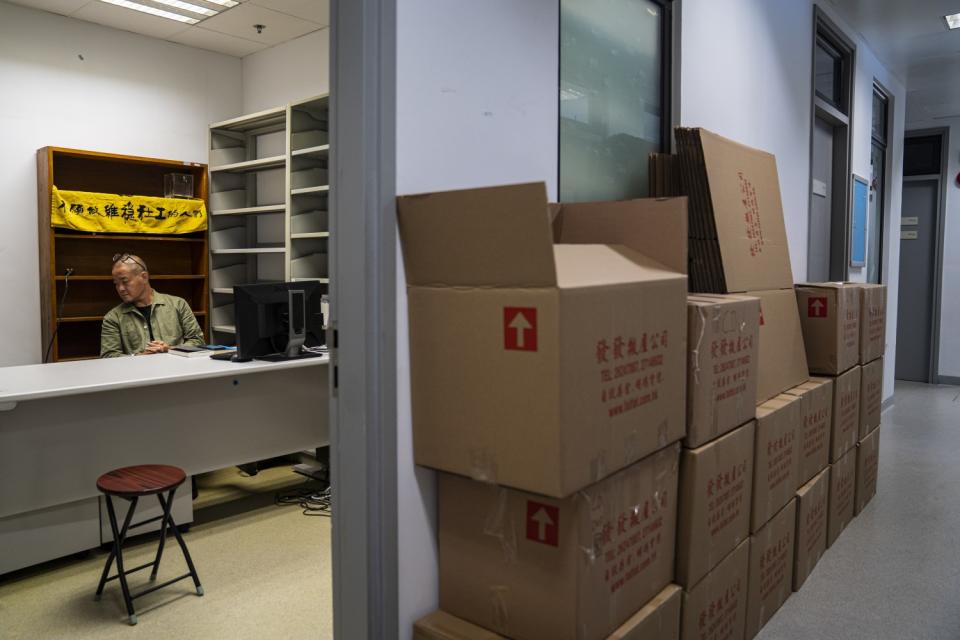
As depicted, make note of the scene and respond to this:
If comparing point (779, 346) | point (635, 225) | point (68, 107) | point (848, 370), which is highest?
point (68, 107)

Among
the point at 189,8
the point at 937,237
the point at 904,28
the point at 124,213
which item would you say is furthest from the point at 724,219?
the point at 937,237

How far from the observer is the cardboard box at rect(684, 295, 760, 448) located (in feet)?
5.88

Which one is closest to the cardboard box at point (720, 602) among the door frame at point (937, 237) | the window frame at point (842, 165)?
the window frame at point (842, 165)

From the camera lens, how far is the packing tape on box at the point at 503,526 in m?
1.49

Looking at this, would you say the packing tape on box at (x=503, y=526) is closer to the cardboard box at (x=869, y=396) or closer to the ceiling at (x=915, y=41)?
the cardboard box at (x=869, y=396)

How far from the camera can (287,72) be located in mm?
5105

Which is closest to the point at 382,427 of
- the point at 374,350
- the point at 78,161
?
the point at 374,350

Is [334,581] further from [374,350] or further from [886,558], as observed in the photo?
[886,558]

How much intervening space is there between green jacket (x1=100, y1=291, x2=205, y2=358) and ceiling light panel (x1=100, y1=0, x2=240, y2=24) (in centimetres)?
181

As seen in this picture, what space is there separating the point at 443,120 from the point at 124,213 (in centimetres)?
391

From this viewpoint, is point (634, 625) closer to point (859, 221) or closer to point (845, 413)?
point (845, 413)

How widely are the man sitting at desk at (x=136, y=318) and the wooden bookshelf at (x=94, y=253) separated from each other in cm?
65

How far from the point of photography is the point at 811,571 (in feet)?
9.27

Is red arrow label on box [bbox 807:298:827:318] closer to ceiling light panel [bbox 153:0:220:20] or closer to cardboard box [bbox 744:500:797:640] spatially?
cardboard box [bbox 744:500:797:640]
